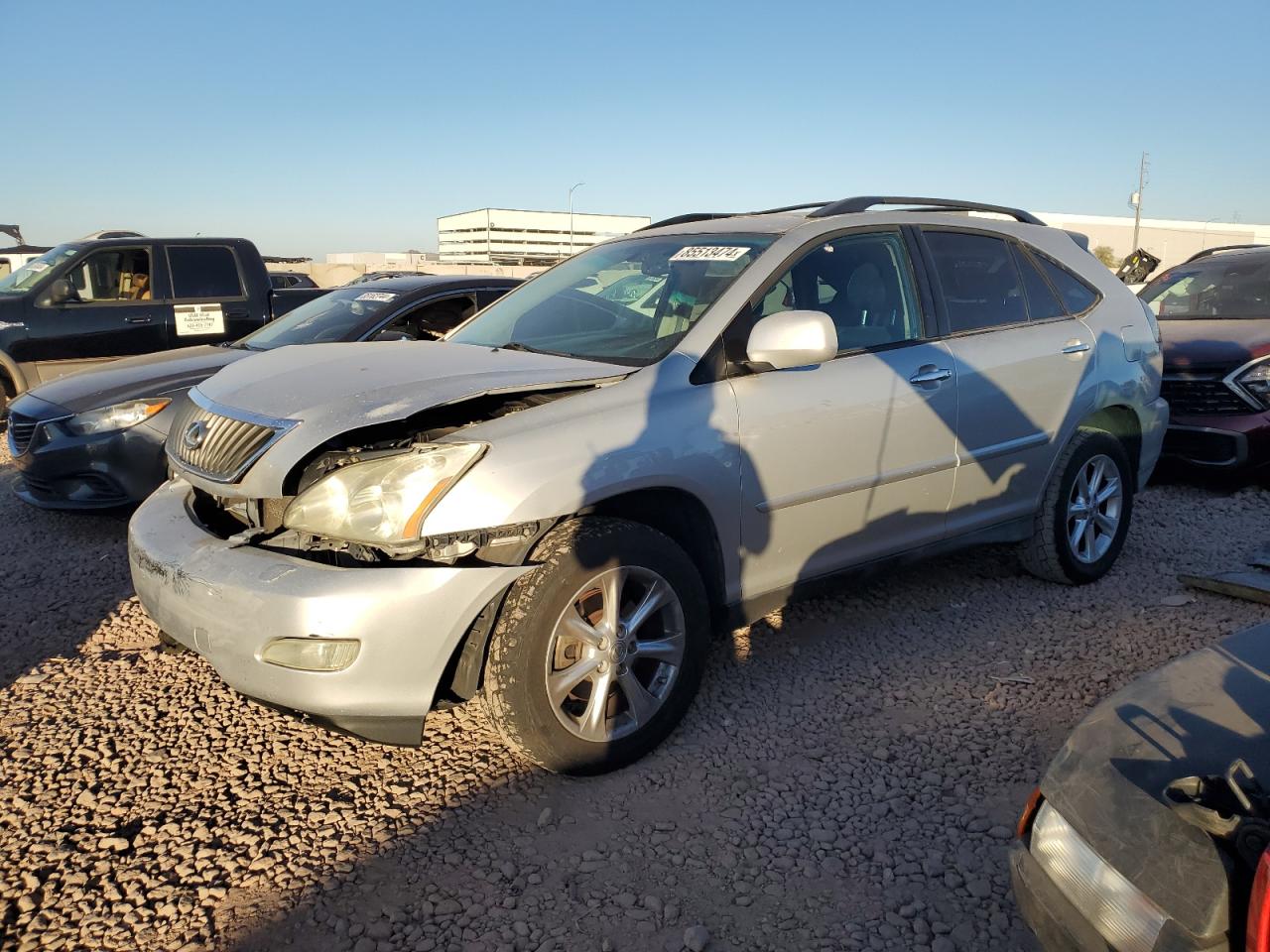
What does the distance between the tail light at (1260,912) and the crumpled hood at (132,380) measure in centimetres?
542

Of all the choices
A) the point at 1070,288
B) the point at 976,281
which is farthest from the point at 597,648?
the point at 1070,288

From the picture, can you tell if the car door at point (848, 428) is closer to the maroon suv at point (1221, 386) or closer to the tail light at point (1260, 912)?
the tail light at point (1260, 912)

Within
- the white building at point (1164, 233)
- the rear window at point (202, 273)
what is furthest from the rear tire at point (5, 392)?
the white building at point (1164, 233)

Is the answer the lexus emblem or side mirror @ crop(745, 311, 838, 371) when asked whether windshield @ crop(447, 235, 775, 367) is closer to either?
side mirror @ crop(745, 311, 838, 371)

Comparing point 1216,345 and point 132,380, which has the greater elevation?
point 132,380

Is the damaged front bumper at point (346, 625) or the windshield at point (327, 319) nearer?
the damaged front bumper at point (346, 625)

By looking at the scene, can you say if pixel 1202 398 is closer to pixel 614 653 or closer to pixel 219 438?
pixel 614 653

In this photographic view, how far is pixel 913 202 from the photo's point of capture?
4.27 meters

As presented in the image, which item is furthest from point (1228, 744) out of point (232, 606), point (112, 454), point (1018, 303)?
point (112, 454)

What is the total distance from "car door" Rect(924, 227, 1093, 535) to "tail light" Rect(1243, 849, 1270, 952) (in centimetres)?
267

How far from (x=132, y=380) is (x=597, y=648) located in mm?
4053

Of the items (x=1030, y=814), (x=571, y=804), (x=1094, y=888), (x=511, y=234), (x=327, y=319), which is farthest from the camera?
(x=511, y=234)

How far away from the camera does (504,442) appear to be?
9.10 ft

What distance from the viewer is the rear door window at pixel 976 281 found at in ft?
13.5
